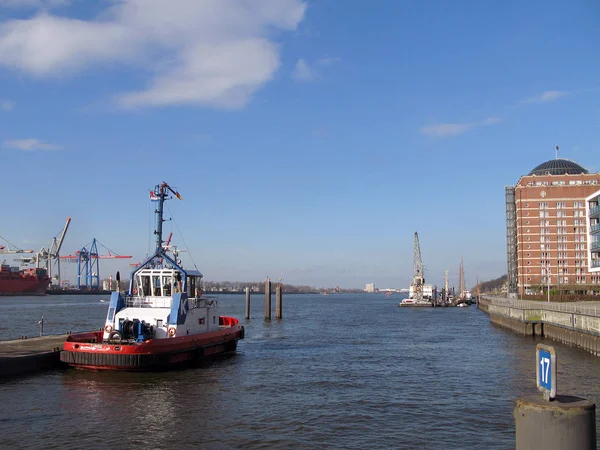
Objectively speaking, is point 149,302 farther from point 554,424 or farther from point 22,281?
point 22,281

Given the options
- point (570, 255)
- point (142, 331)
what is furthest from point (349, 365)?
point (570, 255)

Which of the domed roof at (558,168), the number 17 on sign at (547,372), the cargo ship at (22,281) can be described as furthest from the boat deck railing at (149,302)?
the cargo ship at (22,281)

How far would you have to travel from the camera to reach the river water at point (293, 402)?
1769cm

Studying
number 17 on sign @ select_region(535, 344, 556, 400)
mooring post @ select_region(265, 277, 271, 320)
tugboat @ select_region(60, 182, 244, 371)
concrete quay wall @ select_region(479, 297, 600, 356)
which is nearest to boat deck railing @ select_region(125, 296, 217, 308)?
tugboat @ select_region(60, 182, 244, 371)

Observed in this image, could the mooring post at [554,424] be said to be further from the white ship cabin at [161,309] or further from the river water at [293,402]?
the white ship cabin at [161,309]

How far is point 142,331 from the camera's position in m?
30.4

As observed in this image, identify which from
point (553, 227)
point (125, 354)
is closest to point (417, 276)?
point (553, 227)

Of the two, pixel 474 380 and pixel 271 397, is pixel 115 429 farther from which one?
pixel 474 380

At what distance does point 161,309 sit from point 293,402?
12.9 meters

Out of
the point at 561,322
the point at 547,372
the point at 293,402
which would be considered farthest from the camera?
the point at 561,322

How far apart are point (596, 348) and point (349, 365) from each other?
16.1 m

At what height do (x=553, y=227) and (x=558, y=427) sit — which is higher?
(x=553, y=227)

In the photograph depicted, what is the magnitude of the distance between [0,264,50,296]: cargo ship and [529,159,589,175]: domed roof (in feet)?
544

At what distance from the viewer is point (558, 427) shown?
16.9 feet
